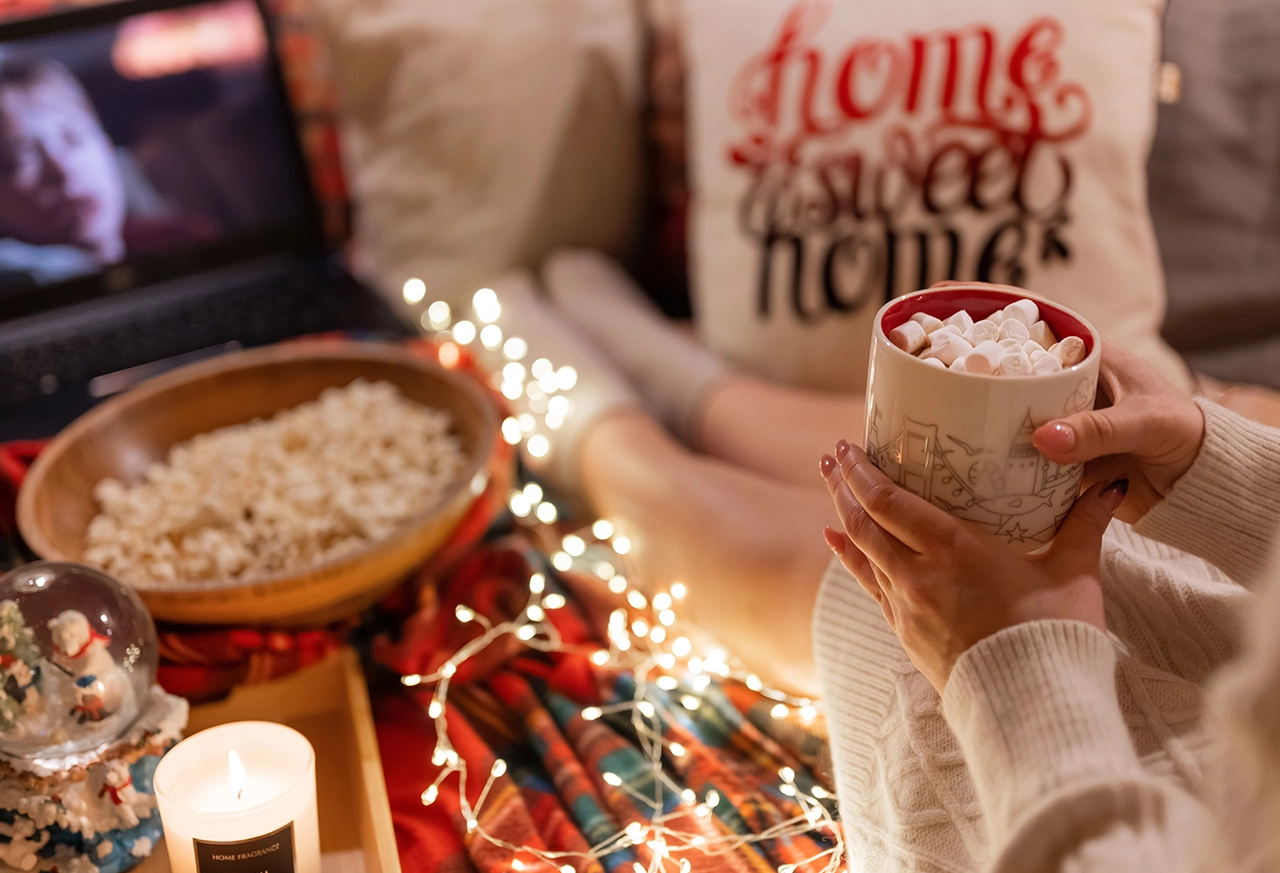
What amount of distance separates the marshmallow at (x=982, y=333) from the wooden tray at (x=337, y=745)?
50 cm

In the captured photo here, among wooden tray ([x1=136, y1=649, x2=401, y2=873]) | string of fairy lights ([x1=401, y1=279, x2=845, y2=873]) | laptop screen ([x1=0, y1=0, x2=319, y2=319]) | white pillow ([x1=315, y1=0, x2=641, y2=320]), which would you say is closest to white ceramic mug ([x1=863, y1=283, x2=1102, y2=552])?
string of fairy lights ([x1=401, y1=279, x2=845, y2=873])

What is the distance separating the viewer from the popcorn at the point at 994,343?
493 mm

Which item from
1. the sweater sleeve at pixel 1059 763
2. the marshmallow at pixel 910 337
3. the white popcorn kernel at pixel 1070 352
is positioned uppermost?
the marshmallow at pixel 910 337

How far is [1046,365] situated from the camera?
0.49 metres

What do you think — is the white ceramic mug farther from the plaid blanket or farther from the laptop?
the laptop

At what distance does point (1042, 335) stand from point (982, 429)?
0.07 metres

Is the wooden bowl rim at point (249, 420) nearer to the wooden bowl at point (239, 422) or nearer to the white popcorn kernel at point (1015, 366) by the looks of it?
the wooden bowl at point (239, 422)

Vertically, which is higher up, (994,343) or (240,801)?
(994,343)

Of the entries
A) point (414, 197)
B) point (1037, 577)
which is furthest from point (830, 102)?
point (1037, 577)

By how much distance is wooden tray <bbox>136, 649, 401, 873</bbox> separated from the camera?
0.69m

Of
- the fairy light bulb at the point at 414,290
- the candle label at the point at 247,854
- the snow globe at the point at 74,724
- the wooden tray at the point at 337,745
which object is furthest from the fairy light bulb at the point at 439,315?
the candle label at the point at 247,854

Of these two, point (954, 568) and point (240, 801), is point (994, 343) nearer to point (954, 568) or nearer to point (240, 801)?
point (954, 568)

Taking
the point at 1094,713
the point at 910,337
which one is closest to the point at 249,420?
the point at 910,337

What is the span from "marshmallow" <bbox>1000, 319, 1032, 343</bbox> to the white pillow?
3.06 feet
